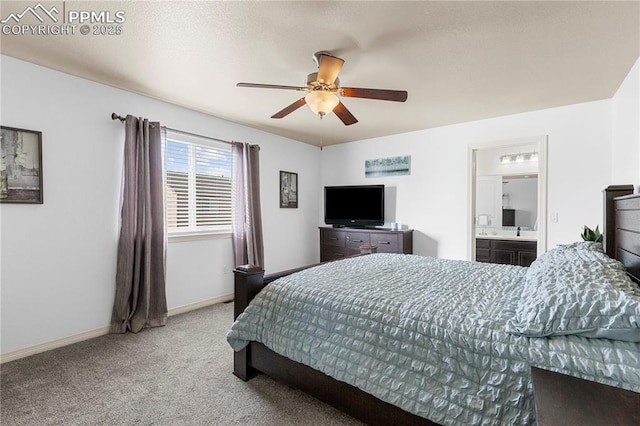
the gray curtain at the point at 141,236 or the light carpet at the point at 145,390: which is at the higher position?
the gray curtain at the point at 141,236

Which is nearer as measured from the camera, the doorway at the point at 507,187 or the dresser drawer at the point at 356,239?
the dresser drawer at the point at 356,239

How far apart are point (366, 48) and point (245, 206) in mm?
2609

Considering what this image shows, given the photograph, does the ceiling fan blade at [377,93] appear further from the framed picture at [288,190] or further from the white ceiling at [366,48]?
the framed picture at [288,190]

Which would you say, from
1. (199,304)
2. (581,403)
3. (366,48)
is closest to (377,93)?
(366,48)

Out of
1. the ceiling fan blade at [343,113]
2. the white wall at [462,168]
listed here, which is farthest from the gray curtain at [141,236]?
the white wall at [462,168]

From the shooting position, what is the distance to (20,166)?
2455 millimetres

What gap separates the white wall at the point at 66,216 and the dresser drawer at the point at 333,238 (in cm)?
241

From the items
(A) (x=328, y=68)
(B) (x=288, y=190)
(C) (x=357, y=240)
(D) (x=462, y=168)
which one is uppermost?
(A) (x=328, y=68)

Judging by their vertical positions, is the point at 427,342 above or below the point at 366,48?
below

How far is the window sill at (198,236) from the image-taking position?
3.49 meters


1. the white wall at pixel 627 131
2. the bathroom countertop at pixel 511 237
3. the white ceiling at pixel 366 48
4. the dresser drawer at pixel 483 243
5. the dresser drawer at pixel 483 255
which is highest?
the white ceiling at pixel 366 48

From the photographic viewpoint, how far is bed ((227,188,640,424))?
1.11m

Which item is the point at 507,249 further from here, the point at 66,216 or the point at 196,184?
the point at 66,216

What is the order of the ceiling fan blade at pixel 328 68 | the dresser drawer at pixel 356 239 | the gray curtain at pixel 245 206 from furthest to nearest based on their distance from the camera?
the dresser drawer at pixel 356 239 → the gray curtain at pixel 245 206 → the ceiling fan blade at pixel 328 68
